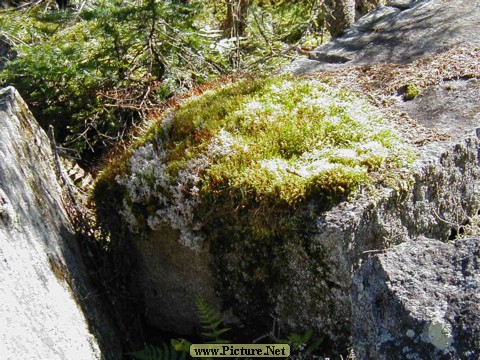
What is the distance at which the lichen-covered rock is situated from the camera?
2150mm

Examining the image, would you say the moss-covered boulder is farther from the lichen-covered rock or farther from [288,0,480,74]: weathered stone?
[288,0,480,74]: weathered stone

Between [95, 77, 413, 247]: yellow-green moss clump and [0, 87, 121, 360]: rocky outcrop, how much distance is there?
50cm

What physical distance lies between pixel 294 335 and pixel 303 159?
102cm

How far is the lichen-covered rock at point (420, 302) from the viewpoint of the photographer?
215 cm

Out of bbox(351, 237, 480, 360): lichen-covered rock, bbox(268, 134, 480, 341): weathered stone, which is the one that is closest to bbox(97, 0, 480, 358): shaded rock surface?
bbox(268, 134, 480, 341): weathered stone

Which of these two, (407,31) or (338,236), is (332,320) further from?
(407,31)

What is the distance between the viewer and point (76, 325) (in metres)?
3.13

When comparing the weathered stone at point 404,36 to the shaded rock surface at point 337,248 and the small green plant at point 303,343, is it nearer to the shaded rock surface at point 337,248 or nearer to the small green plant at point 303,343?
the shaded rock surface at point 337,248

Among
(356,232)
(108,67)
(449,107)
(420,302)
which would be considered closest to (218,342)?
(356,232)

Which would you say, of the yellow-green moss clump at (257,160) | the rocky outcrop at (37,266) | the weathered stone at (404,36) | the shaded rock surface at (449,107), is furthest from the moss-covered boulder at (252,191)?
the weathered stone at (404,36)

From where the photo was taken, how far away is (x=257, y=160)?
332cm

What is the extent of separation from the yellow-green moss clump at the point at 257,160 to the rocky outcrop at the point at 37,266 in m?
0.50

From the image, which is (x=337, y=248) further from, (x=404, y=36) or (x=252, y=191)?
(x=404, y=36)

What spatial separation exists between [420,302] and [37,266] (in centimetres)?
198
